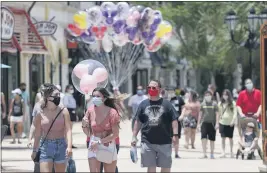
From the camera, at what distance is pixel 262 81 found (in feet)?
43.1

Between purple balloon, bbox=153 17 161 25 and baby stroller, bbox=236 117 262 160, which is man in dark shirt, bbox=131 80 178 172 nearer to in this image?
baby stroller, bbox=236 117 262 160

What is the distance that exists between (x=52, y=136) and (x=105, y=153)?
2.50 feet

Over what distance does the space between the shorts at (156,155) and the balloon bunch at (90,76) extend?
1.65 metres

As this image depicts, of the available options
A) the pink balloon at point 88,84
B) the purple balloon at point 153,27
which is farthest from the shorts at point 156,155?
the purple balloon at point 153,27

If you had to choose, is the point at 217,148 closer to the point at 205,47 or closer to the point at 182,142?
the point at 182,142

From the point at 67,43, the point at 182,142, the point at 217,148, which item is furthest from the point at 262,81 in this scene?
the point at 67,43

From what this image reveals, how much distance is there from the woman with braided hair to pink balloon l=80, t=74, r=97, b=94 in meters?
0.40

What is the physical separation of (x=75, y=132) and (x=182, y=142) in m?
6.20

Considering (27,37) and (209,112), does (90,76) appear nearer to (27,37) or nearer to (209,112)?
(209,112)

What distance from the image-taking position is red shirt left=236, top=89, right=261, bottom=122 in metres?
17.5

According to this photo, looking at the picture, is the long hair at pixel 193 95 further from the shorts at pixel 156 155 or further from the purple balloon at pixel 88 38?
the shorts at pixel 156 155

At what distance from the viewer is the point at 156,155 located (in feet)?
38.5

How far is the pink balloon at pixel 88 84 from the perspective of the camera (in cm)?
1036

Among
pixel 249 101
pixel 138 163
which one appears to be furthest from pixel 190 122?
pixel 138 163
